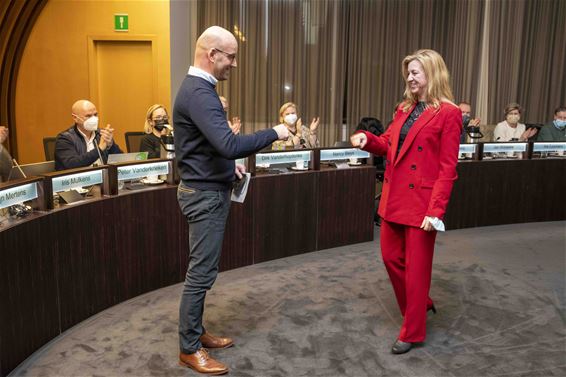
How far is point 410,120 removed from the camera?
2.60 metres

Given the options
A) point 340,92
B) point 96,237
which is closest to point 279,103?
point 340,92

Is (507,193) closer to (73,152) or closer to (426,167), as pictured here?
(426,167)

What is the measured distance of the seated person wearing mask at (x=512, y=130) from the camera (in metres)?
5.86

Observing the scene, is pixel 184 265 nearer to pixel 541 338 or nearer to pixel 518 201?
pixel 541 338

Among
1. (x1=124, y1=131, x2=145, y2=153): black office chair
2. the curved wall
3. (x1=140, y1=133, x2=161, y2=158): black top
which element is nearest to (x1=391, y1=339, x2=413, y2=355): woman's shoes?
(x1=140, y1=133, x2=161, y2=158): black top

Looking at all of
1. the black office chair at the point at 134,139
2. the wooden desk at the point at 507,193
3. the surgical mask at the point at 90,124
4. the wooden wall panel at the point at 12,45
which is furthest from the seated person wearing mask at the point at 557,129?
the wooden wall panel at the point at 12,45

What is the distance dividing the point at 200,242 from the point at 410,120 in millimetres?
1101

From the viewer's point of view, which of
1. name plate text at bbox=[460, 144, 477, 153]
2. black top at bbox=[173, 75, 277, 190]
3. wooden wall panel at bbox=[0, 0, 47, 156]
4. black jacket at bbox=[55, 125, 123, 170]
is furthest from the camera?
wooden wall panel at bbox=[0, 0, 47, 156]

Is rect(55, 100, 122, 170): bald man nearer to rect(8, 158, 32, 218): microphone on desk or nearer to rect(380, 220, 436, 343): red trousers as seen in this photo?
rect(8, 158, 32, 218): microphone on desk

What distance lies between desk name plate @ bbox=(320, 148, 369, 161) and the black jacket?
5.25 ft

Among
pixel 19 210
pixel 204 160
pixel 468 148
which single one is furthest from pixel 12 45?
pixel 204 160

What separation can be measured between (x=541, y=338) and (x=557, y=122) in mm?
3539

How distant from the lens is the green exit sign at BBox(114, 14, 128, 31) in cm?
657

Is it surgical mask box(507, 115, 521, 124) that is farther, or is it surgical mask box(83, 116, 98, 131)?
surgical mask box(507, 115, 521, 124)
